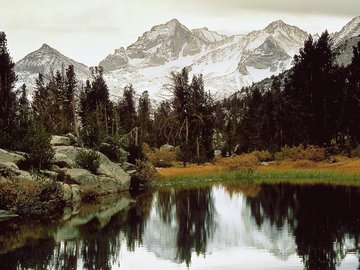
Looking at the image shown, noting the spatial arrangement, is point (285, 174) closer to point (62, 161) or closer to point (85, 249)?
point (62, 161)

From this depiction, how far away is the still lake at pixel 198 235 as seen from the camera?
18.7 m

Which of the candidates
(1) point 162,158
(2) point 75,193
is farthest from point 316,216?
(1) point 162,158

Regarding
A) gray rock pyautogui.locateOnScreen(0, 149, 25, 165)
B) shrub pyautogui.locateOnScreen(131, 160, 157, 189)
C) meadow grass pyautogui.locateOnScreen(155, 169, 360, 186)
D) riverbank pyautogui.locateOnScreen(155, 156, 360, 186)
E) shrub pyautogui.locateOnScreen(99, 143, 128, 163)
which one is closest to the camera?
gray rock pyautogui.locateOnScreen(0, 149, 25, 165)

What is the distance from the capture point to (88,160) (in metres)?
43.8

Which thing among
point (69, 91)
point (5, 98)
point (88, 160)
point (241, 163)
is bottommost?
point (241, 163)

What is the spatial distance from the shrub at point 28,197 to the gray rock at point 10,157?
144 inches

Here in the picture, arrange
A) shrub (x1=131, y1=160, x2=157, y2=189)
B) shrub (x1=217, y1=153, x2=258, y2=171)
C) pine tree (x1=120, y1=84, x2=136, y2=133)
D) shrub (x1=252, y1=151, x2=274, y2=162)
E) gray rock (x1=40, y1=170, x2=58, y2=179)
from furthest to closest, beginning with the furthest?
pine tree (x1=120, y1=84, x2=136, y2=133) → shrub (x1=252, y1=151, x2=274, y2=162) → shrub (x1=217, y1=153, x2=258, y2=171) → shrub (x1=131, y1=160, x2=157, y2=189) → gray rock (x1=40, y1=170, x2=58, y2=179)

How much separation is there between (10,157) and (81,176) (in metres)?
6.16

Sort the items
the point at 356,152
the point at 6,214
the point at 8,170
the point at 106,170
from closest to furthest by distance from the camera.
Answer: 1. the point at 6,214
2. the point at 8,170
3. the point at 106,170
4. the point at 356,152

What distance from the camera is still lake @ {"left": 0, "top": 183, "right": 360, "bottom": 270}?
1869 centimetres

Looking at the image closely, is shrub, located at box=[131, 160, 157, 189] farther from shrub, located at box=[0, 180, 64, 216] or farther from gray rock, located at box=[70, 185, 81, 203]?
shrub, located at box=[0, 180, 64, 216]

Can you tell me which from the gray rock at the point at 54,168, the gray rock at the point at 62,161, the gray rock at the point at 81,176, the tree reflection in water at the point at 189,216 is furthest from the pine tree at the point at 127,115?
the gray rock at the point at 54,168

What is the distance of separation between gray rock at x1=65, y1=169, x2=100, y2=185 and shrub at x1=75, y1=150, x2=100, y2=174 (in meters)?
1.71

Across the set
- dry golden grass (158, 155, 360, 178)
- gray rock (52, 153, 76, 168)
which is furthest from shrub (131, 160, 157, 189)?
gray rock (52, 153, 76, 168)
